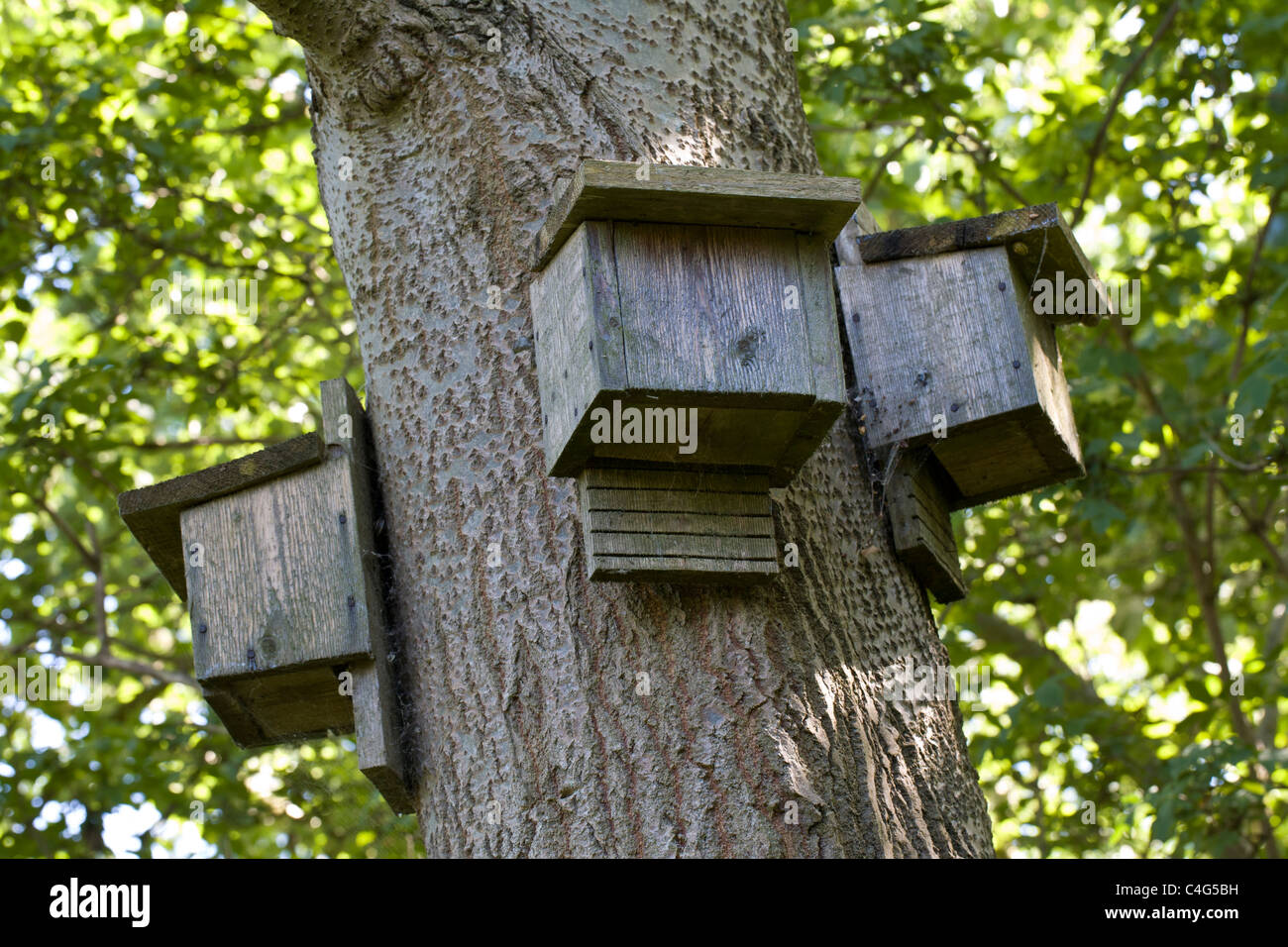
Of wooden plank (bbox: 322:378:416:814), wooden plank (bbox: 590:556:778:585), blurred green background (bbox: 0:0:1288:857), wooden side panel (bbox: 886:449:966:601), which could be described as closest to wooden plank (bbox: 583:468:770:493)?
wooden plank (bbox: 590:556:778:585)

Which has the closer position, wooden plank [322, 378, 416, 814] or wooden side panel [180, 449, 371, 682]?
wooden plank [322, 378, 416, 814]

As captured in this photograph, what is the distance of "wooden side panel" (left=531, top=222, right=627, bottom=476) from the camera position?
188 centimetres

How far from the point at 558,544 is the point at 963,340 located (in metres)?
0.89

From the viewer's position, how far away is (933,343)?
244 cm

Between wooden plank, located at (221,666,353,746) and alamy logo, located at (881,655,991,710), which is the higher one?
wooden plank, located at (221,666,353,746)

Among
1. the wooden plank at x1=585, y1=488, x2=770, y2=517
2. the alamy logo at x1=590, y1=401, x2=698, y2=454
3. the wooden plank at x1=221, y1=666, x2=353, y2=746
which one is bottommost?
the wooden plank at x1=221, y1=666, x2=353, y2=746

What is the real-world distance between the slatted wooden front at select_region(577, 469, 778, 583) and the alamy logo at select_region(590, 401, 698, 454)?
70 mm

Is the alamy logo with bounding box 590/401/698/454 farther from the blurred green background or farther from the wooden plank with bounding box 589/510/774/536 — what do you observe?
the blurred green background

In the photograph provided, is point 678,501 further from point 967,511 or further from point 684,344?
point 967,511

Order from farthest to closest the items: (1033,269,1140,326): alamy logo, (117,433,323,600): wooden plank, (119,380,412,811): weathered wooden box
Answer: (1033,269,1140,326): alamy logo < (117,433,323,600): wooden plank < (119,380,412,811): weathered wooden box

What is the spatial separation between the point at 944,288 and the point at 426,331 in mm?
972

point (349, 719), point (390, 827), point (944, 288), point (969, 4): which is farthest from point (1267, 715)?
point (969, 4)

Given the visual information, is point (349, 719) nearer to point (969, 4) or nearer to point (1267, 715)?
point (1267, 715)
